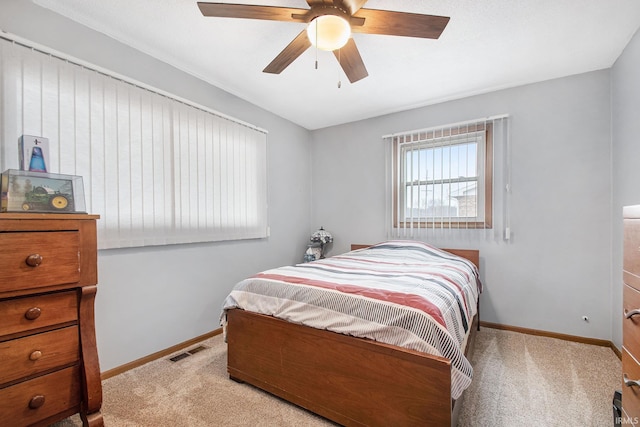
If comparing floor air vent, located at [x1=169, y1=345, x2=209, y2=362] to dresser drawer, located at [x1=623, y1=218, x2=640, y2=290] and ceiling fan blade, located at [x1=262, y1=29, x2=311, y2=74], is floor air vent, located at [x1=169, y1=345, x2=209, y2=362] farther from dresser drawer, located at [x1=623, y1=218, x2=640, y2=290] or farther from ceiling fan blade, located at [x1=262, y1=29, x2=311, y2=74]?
dresser drawer, located at [x1=623, y1=218, x2=640, y2=290]

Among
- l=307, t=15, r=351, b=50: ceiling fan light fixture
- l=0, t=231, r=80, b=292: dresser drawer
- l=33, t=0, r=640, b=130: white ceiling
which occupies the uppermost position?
l=33, t=0, r=640, b=130: white ceiling

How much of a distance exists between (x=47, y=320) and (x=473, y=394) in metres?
2.28

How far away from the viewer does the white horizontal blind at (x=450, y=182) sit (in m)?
2.77

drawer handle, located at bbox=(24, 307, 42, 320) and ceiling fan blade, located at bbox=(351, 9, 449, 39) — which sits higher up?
ceiling fan blade, located at bbox=(351, 9, 449, 39)

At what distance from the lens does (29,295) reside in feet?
3.78

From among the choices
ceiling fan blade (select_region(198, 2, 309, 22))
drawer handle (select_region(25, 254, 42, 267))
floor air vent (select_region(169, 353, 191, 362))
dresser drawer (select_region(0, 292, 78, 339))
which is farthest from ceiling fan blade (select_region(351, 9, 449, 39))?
floor air vent (select_region(169, 353, 191, 362))

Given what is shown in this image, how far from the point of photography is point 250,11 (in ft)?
4.82

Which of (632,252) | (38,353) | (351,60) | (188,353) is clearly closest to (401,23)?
(351,60)

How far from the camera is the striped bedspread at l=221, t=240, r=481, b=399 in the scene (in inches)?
47.4

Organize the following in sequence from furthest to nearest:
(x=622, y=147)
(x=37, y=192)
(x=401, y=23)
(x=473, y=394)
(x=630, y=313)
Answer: (x=622, y=147), (x=473, y=394), (x=401, y=23), (x=37, y=192), (x=630, y=313)

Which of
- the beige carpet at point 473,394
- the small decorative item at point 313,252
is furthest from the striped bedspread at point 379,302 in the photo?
the small decorative item at point 313,252

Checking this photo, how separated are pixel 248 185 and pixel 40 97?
1.69 m

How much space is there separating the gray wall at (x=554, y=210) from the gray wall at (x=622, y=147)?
8 centimetres

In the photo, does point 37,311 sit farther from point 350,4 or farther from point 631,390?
point 631,390
